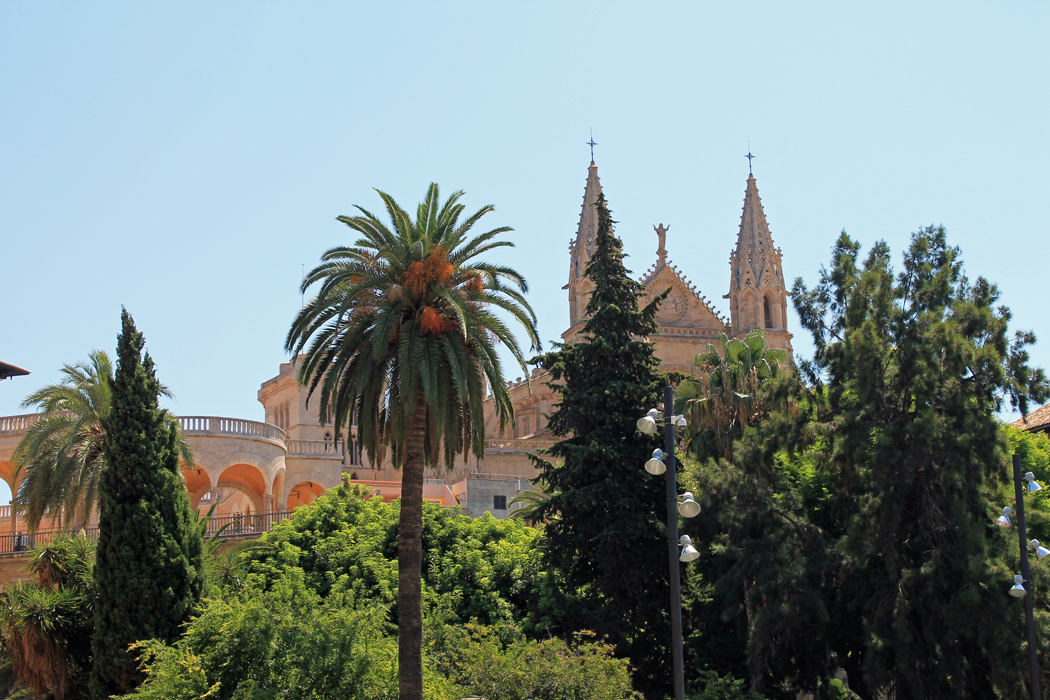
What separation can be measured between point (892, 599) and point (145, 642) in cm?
1531

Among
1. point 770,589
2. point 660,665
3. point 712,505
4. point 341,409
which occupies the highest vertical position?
point 341,409

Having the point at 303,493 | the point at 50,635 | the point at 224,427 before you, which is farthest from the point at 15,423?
the point at 50,635

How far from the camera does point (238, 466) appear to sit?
4209cm

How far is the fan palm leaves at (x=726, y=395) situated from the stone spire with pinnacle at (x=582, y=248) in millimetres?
25374

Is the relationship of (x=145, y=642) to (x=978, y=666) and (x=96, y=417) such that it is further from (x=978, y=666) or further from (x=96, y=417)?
(x=978, y=666)

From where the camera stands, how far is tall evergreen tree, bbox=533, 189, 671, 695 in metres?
26.9

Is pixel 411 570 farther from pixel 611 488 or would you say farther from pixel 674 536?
pixel 674 536

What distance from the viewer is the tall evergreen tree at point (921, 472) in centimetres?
2444

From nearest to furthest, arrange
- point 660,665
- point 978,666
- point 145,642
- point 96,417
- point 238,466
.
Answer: point 145,642 → point 978,666 → point 660,665 → point 96,417 → point 238,466

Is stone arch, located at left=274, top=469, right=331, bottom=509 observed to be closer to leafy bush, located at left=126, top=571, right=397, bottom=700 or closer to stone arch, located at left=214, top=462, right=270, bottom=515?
stone arch, located at left=214, top=462, right=270, bottom=515

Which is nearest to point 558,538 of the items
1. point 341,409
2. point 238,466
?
point 341,409

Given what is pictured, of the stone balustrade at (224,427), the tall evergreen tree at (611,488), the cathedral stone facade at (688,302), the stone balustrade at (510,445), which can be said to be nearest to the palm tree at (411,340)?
the tall evergreen tree at (611,488)

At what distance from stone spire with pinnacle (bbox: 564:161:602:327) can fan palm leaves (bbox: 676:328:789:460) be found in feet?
83.2

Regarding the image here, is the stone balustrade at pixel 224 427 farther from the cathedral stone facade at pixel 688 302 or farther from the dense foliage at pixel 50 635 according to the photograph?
the cathedral stone facade at pixel 688 302
